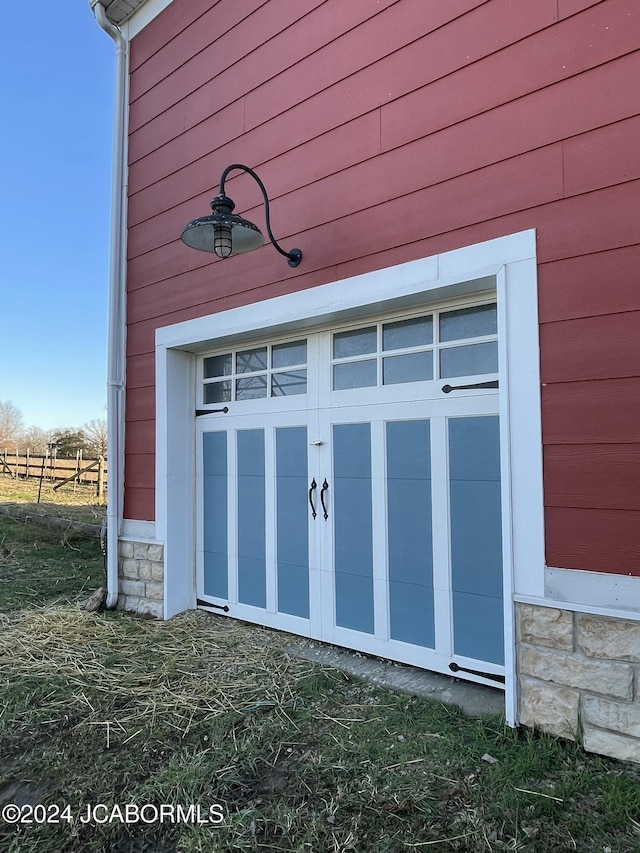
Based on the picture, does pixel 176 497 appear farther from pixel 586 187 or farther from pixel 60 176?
pixel 60 176

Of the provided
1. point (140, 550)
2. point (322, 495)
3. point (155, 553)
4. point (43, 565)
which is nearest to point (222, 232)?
point (322, 495)

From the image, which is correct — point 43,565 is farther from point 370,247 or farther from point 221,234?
point 370,247

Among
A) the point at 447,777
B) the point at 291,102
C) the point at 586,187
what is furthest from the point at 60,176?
the point at 447,777

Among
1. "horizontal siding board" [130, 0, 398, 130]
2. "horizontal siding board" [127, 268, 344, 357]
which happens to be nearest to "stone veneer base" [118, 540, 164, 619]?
"horizontal siding board" [127, 268, 344, 357]

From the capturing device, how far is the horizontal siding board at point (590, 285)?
6.49 ft

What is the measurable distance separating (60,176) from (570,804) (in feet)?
49.6

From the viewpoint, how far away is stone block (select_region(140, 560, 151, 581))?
3.92 metres

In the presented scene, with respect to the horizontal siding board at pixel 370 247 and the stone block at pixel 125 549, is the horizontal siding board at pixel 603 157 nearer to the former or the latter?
the horizontal siding board at pixel 370 247

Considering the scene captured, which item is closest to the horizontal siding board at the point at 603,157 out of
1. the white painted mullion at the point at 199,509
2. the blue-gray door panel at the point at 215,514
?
the blue-gray door panel at the point at 215,514

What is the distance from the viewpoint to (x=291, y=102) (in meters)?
3.17

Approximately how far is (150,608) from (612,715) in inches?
118

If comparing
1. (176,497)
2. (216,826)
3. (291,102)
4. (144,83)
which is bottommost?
(216,826)

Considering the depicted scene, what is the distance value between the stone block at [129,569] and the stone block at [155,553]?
0.19m

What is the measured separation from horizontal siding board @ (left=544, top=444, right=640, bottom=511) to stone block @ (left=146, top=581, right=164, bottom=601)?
9.14 ft
